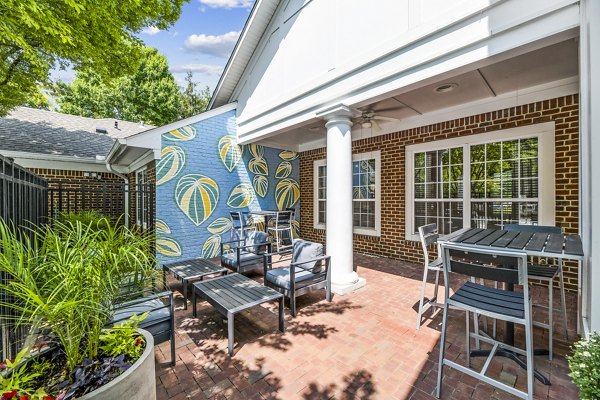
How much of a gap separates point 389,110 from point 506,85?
202cm

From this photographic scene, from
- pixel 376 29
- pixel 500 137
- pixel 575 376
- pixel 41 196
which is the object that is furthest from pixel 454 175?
pixel 41 196

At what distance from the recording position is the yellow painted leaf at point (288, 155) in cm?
A: 905

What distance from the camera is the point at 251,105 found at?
7098 mm

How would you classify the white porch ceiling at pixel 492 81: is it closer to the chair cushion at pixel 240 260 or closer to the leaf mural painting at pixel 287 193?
the chair cushion at pixel 240 260

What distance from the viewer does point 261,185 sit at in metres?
8.34

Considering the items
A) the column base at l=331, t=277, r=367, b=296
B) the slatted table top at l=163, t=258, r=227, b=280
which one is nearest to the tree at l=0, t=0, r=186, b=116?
the slatted table top at l=163, t=258, r=227, b=280

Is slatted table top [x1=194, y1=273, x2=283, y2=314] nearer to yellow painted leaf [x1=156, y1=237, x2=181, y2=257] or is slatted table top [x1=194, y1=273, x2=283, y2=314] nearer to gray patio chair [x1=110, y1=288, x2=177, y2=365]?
gray patio chair [x1=110, y1=288, x2=177, y2=365]

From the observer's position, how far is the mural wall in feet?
20.9

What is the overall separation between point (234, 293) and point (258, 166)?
539 centimetres

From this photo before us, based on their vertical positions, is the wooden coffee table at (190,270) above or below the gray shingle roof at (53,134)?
below

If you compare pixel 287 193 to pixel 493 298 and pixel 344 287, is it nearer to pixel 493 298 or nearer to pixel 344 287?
pixel 344 287

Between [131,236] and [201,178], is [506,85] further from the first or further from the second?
[201,178]

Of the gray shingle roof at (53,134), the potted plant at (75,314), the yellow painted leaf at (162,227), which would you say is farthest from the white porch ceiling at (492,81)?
the gray shingle roof at (53,134)

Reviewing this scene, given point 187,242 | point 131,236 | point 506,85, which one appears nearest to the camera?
point 131,236
